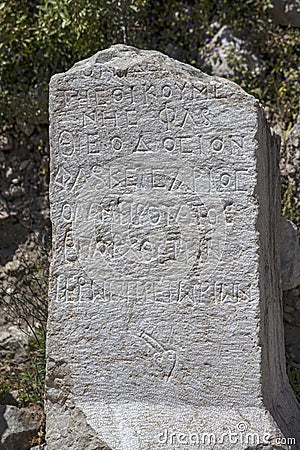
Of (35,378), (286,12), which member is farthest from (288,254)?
(286,12)

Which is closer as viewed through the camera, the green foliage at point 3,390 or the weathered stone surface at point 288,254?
the weathered stone surface at point 288,254

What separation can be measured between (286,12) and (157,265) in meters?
2.84

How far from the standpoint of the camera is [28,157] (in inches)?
211

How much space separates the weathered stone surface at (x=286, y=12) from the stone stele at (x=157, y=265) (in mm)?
2256

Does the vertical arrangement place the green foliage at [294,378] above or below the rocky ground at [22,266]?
below

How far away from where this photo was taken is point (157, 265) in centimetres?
→ 345

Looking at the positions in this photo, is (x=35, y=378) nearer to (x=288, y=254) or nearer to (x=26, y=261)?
(x=26, y=261)

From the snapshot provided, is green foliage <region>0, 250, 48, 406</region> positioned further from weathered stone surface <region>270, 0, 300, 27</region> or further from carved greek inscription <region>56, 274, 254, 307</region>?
weathered stone surface <region>270, 0, 300, 27</region>

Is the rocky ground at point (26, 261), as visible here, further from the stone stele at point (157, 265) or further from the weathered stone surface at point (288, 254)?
the stone stele at point (157, 265)

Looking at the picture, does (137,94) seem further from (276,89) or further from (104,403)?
(276,89)

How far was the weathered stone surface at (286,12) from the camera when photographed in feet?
18.0

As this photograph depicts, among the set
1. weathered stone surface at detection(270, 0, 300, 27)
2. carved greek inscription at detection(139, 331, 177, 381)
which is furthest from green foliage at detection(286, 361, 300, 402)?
weathered stone surface at detection(270, 0, 300, 27)

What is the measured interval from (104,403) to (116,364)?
0.59ft

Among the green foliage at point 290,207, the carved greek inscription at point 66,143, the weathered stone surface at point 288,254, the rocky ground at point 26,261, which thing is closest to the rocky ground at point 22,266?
the rocky ground at point 26,261
